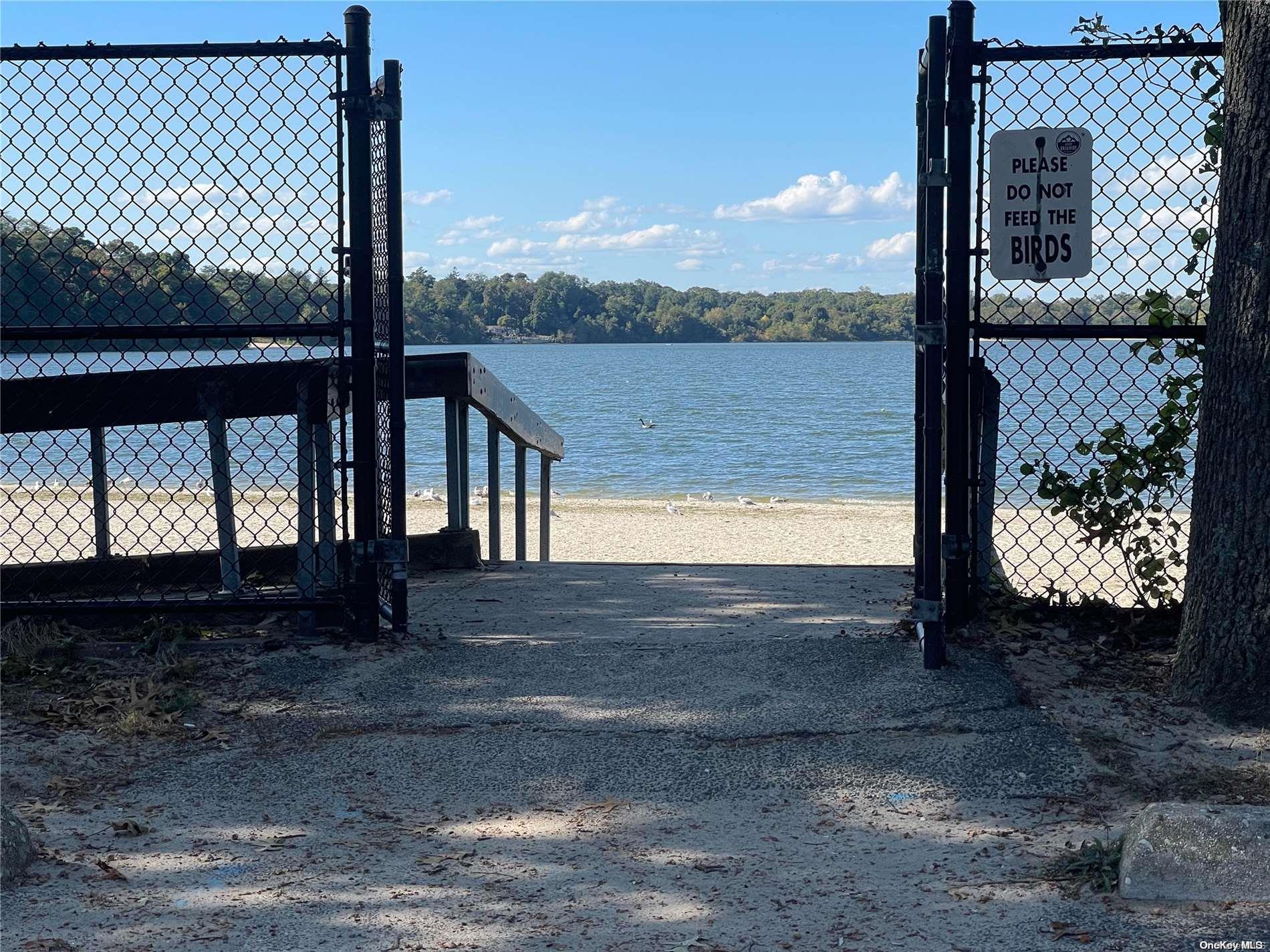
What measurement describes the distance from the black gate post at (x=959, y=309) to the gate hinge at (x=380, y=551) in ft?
7.62

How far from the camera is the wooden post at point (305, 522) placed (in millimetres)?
5105

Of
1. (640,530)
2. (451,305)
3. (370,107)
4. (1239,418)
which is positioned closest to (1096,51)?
(1239,418)

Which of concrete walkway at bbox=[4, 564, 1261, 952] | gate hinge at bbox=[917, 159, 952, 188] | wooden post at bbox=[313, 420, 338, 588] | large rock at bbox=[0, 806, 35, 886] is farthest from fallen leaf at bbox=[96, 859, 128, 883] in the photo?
→ gate hinge at bbox=[917, 159, 952, 188]

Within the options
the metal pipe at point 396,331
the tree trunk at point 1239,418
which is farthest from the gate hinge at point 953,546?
the metal pipe at point 396,331

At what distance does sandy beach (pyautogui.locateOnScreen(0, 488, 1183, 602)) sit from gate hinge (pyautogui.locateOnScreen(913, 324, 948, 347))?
4220 millimetres

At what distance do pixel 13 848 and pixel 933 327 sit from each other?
3.56 m

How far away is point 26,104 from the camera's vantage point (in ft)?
16.1

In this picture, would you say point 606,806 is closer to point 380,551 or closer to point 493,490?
point 380,551

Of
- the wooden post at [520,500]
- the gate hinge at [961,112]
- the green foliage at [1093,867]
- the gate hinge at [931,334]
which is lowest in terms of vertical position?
the green foliage at [1093,867]

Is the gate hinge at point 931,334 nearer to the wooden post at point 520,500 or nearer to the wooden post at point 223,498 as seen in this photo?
the wooden post at point 223,498

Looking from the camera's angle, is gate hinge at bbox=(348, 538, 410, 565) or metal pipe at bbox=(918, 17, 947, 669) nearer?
metal pipe at bbox=(918, 17, 947, 669)

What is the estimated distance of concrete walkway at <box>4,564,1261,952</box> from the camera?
2.83m

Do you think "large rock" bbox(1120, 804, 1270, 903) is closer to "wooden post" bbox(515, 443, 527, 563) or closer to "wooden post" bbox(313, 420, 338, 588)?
"wooden post" bbox(313, 420, 338, 588)

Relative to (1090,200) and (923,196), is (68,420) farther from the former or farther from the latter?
(1090,200)
